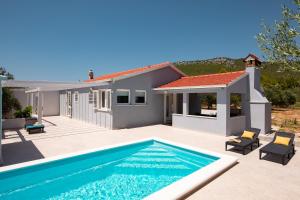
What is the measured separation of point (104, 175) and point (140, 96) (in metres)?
11.1

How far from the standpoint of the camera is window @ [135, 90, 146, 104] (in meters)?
17.6

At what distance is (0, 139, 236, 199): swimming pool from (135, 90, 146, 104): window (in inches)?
314

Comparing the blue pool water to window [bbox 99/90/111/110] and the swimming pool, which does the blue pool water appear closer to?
the swimming pool

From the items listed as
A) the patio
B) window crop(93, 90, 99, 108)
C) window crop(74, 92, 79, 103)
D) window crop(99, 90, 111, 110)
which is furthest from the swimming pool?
window crop(74, 92, 79, 103)

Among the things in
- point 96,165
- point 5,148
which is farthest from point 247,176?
point 5,148

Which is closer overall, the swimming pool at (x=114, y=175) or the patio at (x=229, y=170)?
the patio at (x=229, y=170)

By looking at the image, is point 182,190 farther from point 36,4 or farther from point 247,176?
point 36,4

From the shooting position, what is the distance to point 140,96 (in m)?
17.9

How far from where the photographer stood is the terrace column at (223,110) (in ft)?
43.6

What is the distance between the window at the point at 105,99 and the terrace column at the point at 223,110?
31.2 feet

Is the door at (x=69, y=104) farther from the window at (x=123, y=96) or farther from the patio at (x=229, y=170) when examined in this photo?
the patio at (x=229, y=170)

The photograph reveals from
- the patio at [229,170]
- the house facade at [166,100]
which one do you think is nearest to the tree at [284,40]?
the house facade at [166,100]

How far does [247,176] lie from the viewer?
6.66 metres

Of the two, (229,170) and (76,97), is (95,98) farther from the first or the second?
(229,170)
